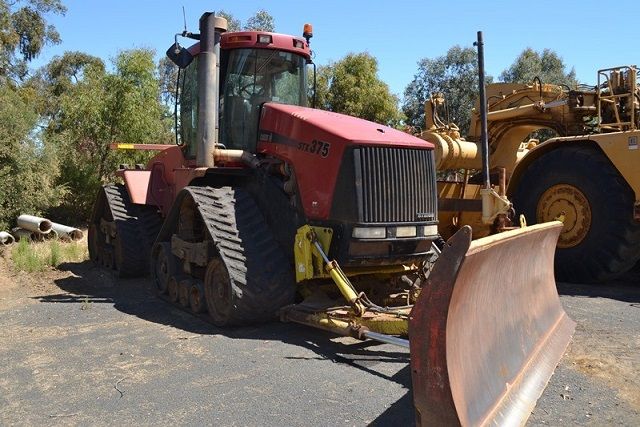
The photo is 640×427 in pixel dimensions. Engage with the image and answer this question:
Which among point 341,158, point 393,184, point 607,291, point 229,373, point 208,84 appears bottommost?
point 229,373

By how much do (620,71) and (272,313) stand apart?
6.83 meters

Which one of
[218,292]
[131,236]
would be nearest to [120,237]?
[131,236]

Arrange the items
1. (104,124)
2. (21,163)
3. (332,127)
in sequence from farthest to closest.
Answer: (104,124) < (21,163) < (332,127)

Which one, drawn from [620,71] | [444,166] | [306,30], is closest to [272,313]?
[306,30]

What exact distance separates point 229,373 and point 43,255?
730 cm

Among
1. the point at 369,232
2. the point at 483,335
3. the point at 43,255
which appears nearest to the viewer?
the point at 483,335

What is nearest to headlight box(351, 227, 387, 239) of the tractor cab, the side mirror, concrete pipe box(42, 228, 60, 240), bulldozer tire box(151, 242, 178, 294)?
the tractor cab

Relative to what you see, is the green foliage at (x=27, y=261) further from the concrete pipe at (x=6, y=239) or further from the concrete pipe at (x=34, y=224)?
the concrete pipe at (x=34, y=224)

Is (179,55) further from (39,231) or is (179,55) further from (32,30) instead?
(32,30)

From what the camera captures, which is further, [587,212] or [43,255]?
[43,255]

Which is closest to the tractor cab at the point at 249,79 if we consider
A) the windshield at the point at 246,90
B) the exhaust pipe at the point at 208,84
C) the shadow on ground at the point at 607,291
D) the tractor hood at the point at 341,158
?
the windshield at the point at 246,90

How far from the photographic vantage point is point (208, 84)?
21.9ft

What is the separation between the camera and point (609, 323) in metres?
6.42

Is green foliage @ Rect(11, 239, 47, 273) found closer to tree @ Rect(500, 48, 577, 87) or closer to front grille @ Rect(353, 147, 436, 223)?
front grille @ Rect(353, 147, 436, 223)
